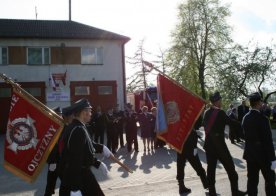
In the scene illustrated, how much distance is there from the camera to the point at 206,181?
28.2ft

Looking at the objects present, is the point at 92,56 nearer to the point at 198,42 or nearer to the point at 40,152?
the point at 198,42

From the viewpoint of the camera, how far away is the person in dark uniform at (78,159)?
5.05m

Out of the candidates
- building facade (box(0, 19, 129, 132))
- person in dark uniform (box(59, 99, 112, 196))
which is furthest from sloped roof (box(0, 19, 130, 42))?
person in dark uniform (box(59, 99, 112, 196))

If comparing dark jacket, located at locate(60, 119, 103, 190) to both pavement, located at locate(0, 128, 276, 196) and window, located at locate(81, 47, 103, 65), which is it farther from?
window, located at locate(81, 47, 103, 65)

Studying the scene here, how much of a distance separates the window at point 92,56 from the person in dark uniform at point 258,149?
75.5ft

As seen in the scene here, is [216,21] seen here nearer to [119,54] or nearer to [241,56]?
[241,56]

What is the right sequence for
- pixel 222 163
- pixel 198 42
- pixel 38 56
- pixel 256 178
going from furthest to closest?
pixel 198 42 < pixel 38 56 < pixel 222 163 < pixel 256 178

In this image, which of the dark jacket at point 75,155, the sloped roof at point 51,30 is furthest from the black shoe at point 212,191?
the sloped roof at point 51,30

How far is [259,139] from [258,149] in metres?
0.16

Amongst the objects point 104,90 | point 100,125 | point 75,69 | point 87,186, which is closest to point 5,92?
point 75,69

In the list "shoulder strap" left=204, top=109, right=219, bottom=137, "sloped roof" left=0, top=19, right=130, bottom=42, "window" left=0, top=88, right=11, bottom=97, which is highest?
"sloped roof" left=0, top=19, right=130, bottom=42

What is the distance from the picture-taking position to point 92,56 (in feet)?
96.8

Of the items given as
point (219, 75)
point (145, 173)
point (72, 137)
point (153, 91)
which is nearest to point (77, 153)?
point (72, 137)

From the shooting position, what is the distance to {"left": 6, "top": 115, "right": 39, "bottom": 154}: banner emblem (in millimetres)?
6312
